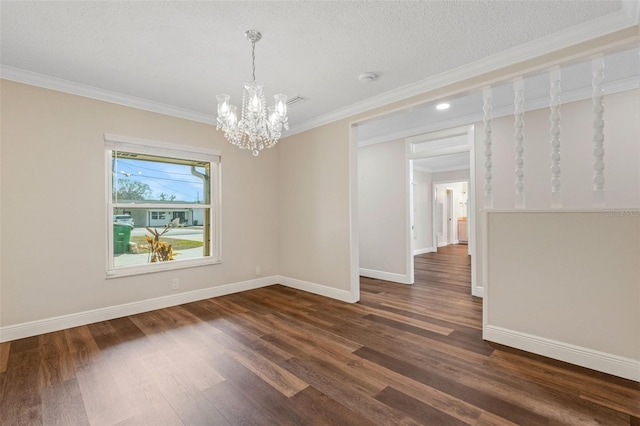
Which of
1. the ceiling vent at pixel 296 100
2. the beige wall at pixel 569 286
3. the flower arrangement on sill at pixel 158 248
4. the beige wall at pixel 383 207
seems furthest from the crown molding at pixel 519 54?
the flower arrangement on sill at pixel 158 248

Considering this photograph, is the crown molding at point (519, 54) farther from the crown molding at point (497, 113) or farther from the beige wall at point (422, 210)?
the beige wall at point (422, 210)

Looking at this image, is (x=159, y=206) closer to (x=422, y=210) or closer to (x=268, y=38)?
(x=268, y=38)

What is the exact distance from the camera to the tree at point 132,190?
11.6ft

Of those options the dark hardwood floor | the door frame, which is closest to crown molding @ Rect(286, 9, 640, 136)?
the door frame

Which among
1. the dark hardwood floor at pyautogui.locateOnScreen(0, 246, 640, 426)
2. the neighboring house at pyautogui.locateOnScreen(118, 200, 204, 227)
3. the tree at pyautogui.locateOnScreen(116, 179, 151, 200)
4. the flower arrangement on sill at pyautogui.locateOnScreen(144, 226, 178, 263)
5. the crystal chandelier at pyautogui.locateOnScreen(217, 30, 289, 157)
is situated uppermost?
the crystal chandelier at pyautogui.locateOnScreen(217, 30, 289, 157)

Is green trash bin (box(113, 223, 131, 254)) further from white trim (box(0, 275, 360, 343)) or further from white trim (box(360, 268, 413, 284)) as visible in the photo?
white trim (box(360, 268, 413, 284))

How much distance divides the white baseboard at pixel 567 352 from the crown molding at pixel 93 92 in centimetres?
439

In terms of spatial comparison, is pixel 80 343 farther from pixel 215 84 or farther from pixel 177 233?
pixel 215 84

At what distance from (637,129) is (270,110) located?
395 centimetres

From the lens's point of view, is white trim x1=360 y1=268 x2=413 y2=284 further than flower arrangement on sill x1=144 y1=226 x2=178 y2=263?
Yes

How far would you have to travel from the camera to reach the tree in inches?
139

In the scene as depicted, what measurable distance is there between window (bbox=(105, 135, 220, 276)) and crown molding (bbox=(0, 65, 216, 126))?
436 mm

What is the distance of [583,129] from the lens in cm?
342

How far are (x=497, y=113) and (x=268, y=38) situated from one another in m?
3.27
